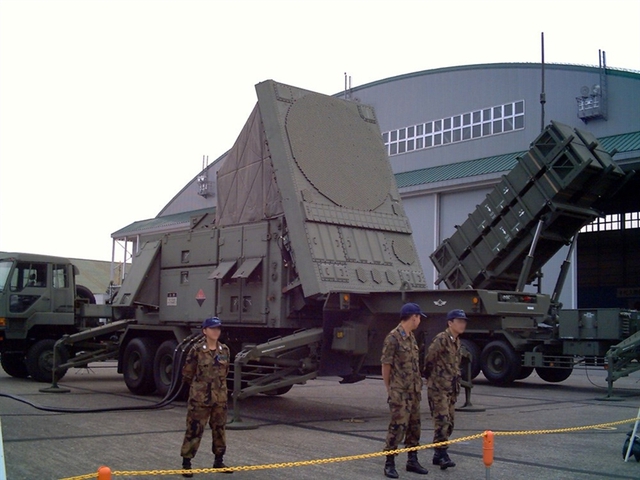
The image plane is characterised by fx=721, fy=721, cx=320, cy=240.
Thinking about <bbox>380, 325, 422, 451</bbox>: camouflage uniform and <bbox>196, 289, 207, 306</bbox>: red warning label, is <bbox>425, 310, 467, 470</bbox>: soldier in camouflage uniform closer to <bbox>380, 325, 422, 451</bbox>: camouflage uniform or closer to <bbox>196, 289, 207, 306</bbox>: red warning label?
<bbox>380, 325, 422, 451</bbox>: camouflage uniform

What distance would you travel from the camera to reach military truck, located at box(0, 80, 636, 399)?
10.7 metres

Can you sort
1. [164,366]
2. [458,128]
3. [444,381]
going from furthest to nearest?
[458,128] < [164,366] < [444,381]

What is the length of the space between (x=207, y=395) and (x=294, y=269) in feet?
14.4

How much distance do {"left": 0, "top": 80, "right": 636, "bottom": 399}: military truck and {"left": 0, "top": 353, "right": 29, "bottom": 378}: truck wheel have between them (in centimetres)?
501

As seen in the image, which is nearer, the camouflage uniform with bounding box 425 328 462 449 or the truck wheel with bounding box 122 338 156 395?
the camouflage uniform with bounding box 425 328 462 449

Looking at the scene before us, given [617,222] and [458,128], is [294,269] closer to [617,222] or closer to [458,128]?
[458,128]

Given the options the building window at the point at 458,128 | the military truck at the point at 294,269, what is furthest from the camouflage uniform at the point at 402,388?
the building window at the point at 458,128

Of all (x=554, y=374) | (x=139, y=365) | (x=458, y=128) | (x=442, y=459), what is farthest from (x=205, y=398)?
(x=458, y=128)

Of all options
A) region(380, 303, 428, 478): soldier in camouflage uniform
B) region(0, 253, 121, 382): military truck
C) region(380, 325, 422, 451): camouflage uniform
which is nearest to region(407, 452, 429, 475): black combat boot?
region(380, 303, 428, 478): soldier in camouflage uniform

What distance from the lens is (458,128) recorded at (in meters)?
31.2

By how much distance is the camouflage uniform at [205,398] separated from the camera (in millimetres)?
6914

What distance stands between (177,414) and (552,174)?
9.69 m

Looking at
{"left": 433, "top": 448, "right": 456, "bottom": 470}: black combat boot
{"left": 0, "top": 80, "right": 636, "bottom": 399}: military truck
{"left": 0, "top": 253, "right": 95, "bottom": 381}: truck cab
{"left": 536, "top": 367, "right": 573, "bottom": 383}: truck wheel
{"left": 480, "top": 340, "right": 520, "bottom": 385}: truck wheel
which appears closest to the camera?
{"left": 433, "top": 448, "right": 456, "bottom": 470}: black combat boot

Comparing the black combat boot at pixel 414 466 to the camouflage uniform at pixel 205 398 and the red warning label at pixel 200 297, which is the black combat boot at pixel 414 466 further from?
the red warning label at pixel 200 297
